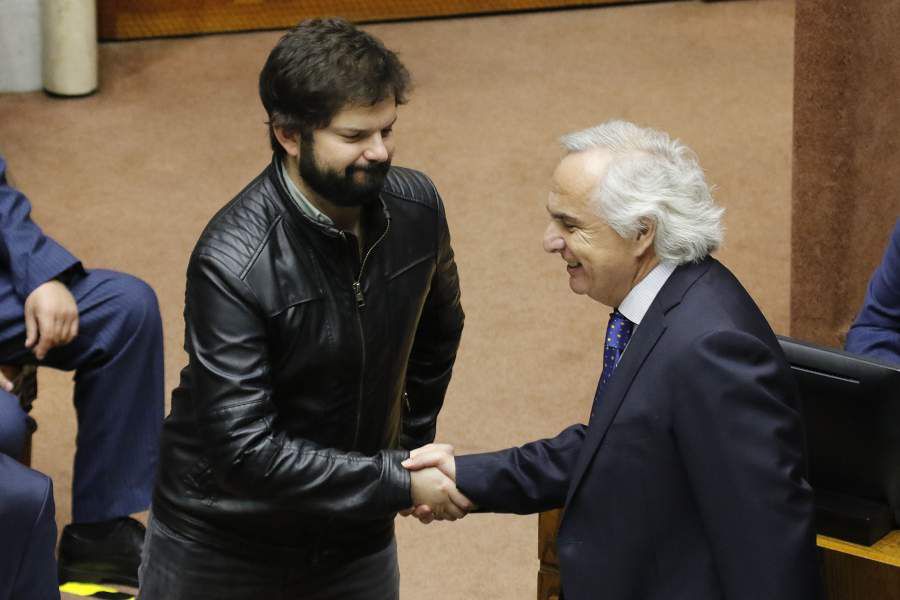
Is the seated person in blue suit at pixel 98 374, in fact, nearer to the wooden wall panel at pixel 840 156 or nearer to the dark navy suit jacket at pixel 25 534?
the dark navy suit jacket at pixel 25 534

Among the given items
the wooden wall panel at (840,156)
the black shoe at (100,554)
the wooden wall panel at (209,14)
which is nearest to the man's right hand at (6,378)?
the black shoe at (100,554)

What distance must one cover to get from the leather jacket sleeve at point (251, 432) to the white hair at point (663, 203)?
0.56 meters

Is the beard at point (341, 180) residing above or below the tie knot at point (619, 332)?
above

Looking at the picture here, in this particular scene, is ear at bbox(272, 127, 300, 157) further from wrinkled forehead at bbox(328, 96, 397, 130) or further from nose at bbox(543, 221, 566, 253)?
nose at bbox(543, 221, 566, 253)

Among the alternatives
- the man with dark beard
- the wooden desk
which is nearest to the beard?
the man with dark beard

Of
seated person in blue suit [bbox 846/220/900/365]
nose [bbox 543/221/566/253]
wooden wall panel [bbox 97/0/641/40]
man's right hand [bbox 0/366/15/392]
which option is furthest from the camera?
wooden wall panel [bbox 97/0/641/40]

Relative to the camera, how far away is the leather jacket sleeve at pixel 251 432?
2342 mm

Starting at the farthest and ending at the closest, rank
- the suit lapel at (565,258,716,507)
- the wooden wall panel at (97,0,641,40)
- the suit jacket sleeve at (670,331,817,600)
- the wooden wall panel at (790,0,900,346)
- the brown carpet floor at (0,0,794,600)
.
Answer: the wooden wall panel at (97,0,641,40), the brown carpet floor at (0,0,794,600), the wooden wall panel at (790,0,900,346), the suit lapel at (565,258,716,507), the suit jacket sleeve at (670,331,817,600)

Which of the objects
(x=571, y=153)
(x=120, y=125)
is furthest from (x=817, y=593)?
(x=120, y=125)

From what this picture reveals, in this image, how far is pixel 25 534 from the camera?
2221 millimetres

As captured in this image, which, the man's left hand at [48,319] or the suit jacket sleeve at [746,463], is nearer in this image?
the suit jacket sleeve at [746,463]

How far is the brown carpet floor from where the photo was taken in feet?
14.5

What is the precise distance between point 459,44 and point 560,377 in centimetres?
278

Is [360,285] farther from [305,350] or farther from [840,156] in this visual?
[840,156]
